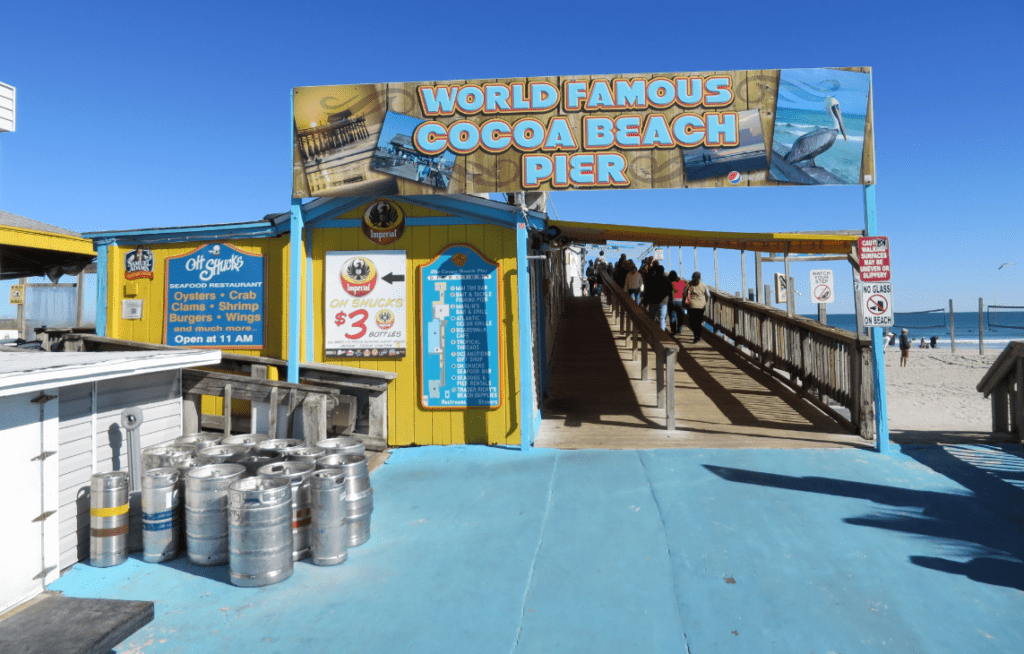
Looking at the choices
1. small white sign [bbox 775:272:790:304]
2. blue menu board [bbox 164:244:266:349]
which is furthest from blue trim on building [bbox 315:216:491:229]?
small white sign [bbox 775:272:790:304]

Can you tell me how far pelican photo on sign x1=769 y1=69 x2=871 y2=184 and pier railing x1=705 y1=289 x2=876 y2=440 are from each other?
2.19m

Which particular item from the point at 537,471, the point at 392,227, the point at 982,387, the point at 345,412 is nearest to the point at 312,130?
the point at 392,227

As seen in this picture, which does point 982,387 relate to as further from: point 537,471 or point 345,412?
point 345,412

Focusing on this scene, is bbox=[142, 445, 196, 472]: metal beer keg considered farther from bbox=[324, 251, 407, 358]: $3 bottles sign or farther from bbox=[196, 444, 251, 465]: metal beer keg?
bbox=[324, 251, 407, 358]: $3 bottles sign

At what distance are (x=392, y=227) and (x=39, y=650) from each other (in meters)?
5.61

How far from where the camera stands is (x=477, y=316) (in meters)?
7.49

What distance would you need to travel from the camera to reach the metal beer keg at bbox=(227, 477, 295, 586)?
3.93 metres

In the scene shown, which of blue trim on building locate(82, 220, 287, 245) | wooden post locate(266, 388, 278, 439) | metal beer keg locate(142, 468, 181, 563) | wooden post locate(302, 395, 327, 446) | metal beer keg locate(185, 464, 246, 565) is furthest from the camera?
blue trim on building locate(82, 220, 287, 245)

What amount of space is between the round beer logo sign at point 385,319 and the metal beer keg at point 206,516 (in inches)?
136

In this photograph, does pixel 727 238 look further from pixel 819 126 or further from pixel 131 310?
pixel 131 310

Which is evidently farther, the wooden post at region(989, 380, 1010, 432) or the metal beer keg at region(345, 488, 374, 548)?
the wooden post at region(989, 380, 1010, 432)

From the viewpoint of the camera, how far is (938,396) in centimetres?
2030

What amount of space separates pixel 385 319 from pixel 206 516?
12.2 ft

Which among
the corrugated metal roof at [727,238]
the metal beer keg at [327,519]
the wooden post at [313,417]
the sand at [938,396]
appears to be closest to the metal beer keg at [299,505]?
the metal beer keg at [327,519]
